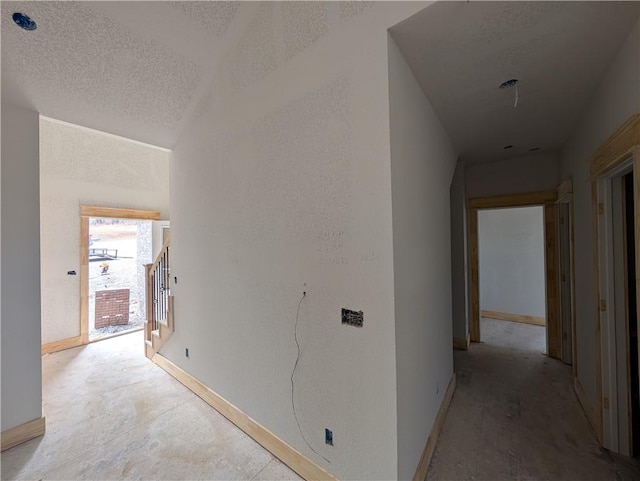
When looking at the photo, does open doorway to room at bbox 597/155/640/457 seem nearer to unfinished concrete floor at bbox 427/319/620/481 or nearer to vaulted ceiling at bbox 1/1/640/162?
unfinished concrete floor at bbox 427/319/620/481

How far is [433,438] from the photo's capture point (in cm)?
197

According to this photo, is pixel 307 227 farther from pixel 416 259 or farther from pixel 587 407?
pixel 587 407

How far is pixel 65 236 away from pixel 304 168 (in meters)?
4.58

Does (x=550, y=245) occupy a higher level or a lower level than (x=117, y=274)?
higher

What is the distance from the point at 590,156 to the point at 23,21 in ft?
13.9

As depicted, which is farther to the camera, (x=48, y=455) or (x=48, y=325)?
(x=48, y=325)

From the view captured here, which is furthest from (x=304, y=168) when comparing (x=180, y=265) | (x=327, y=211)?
(x=180, y=265)

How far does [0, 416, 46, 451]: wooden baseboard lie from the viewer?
208 centimetres

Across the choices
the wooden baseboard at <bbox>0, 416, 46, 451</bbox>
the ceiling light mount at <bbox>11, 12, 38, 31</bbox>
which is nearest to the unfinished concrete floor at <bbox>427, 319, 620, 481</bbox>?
the wooden baseboard at <bbox>0, 416, 46, 451</bbox>

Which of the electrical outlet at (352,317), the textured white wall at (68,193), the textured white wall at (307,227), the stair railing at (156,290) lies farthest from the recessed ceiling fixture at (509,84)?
the textured white wall at (68,193)

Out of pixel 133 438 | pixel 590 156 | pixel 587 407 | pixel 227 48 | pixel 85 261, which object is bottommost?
pixel 133 438

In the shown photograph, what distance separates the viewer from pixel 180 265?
312 centimetres

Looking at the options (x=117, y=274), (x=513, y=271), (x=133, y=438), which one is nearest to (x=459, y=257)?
(x=513, y=271)

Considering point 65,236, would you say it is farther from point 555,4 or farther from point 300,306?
point 555,4
